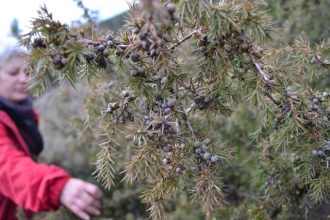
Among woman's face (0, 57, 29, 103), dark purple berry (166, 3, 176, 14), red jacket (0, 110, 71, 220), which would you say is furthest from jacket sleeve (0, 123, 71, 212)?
dark purple berry (166, 3, 176, 14)

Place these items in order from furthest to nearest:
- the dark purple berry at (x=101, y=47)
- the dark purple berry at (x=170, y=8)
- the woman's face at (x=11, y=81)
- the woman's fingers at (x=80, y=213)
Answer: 1. the woman's face at (x=11, y=81)
2. the woman's fingers at (x=80, y=213)
3. the dark purple berry at (x=101, y=47)
4. the dark purple berry at (x=170, y=8)

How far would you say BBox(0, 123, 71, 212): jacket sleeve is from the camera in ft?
4.52

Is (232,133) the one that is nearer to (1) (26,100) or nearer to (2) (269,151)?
(2) (269,151)

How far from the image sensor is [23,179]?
1.39 meters

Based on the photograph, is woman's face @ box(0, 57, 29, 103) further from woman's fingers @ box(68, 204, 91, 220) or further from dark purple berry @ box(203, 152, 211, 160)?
dark purple berry @ box(203, 152, 211, 160)

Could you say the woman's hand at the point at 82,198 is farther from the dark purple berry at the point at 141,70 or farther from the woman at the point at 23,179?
the dark purple berry at the point at 141,70

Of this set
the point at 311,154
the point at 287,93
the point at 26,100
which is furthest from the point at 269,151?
the point at 26,100

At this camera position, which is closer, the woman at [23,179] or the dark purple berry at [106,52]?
the dark purple berry at [106,52]

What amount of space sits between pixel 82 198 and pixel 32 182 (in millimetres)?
212

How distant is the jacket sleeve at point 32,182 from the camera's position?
1.38m

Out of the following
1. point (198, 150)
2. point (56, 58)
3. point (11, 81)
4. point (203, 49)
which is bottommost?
point (11, 81)

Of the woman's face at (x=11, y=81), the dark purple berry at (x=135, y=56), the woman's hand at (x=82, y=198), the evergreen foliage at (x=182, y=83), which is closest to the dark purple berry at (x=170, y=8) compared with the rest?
the evergreen foliage at (x=182, y=83)

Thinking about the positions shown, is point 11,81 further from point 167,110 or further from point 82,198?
point 167,110

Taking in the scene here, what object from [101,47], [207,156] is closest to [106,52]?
[101,47]
